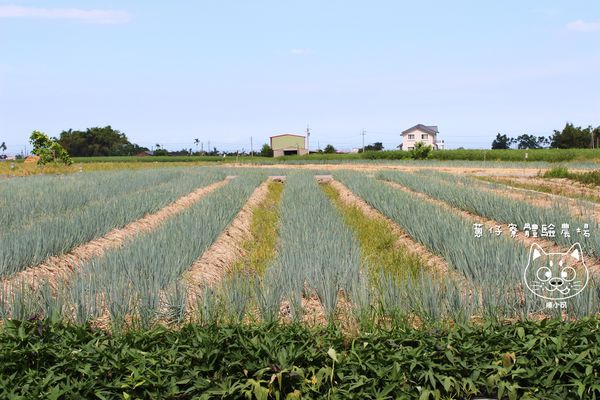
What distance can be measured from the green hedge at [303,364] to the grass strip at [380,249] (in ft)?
3.39

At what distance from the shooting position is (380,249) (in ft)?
26.7

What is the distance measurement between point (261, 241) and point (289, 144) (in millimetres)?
70595

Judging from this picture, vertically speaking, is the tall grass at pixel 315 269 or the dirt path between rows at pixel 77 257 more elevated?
the tall grass at pixel 315 269

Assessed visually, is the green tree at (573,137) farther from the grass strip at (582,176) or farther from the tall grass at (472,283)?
the tall grass at (472,283)

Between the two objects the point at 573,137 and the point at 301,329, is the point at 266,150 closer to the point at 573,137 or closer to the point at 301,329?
the point at 573,137

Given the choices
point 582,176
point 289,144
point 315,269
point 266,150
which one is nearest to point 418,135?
point 289,144

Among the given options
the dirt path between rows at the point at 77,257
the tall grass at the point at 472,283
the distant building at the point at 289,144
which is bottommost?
the dirt path between rows at the point at 77,257

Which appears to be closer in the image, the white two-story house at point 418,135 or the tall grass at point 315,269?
the tall grass at point 315,269

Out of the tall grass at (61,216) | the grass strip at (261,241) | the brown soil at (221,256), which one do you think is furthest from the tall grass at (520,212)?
the tall grass at (61,216)

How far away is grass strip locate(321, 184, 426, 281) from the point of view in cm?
612

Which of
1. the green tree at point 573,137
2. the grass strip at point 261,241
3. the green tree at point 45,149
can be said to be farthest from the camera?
the green tree at point 573,137

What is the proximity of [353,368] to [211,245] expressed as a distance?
4688 millimetres

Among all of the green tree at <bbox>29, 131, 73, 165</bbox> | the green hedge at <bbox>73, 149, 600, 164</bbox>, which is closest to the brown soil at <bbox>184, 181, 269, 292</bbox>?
the green tree at <bbox>29, 131, 73, 165</bbox>

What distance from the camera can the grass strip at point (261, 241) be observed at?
7.26 meters
